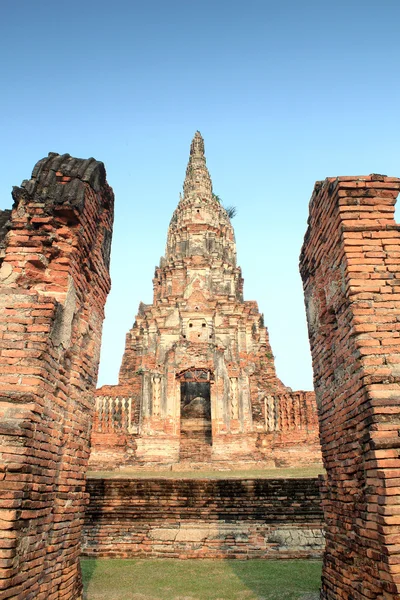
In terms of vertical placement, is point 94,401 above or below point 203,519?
above

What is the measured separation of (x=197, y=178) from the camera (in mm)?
28906

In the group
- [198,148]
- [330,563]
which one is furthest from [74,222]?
[198,148]

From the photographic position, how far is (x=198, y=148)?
34594 millimetres

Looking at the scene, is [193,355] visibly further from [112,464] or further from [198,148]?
[198,148]

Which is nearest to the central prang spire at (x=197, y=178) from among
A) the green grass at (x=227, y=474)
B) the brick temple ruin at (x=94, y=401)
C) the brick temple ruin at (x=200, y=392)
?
the brick temple ruin at (x=200, y=392)

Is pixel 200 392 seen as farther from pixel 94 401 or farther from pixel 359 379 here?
pixel 359 379

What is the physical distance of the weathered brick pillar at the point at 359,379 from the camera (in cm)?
316

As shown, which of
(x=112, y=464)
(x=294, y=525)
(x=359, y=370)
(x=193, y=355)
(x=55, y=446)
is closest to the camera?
(x=359, y=370)

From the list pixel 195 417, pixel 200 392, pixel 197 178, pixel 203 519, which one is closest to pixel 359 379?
pixel 203 519

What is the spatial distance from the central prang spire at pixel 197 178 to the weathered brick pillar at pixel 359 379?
23.1 meters

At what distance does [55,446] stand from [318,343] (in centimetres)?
300

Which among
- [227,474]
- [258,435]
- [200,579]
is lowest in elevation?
[200,579]

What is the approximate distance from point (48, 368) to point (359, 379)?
2.76m

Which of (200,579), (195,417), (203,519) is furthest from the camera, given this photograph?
(195,417)
